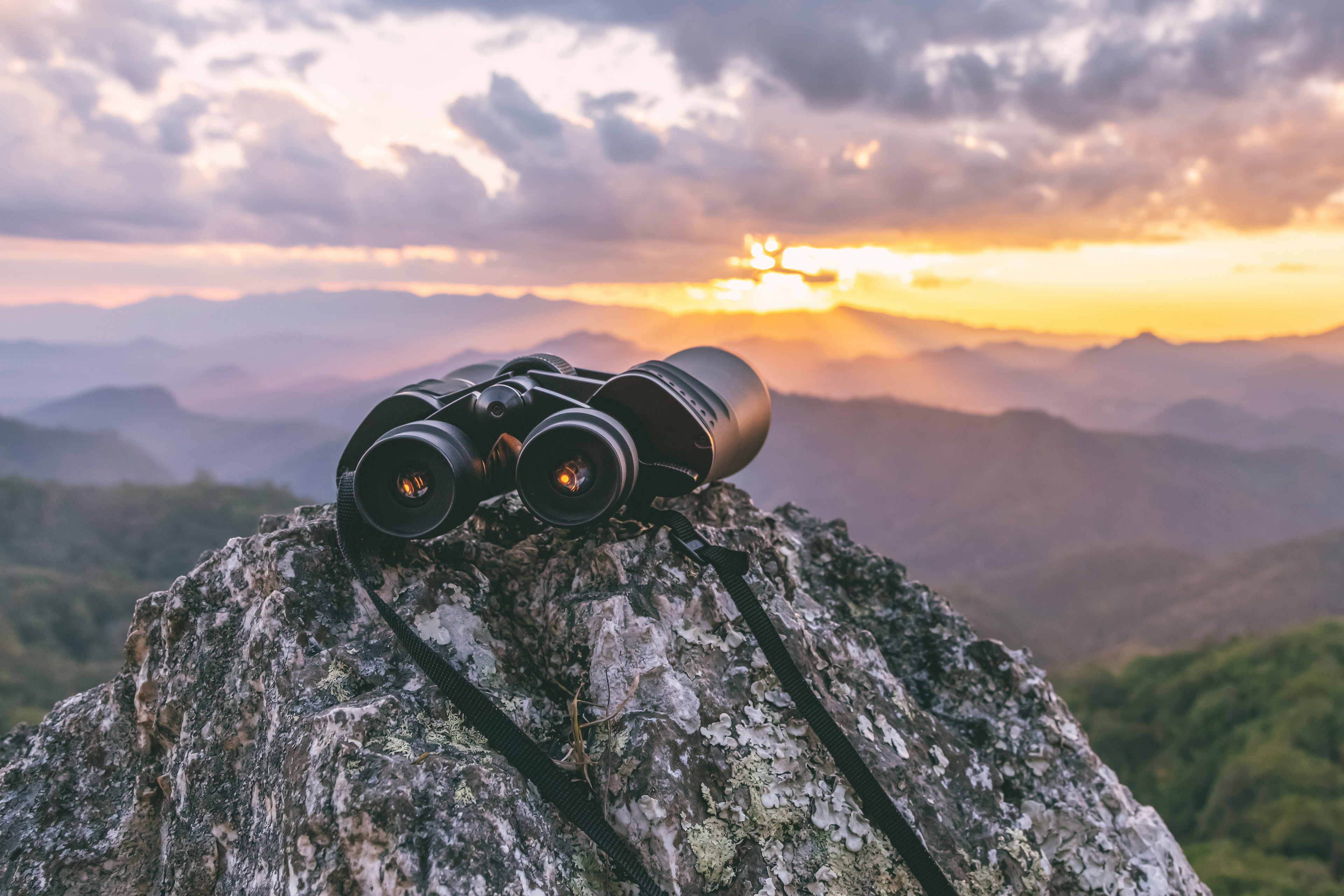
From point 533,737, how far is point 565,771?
0.70 feet

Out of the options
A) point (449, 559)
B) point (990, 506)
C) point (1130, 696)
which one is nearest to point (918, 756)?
point (449, 559)

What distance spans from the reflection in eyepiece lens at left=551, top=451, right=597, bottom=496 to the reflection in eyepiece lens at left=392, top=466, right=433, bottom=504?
1.61 ft

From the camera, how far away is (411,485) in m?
3.08

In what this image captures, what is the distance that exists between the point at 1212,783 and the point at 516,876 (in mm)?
47179

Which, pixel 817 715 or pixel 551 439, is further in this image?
pixel 551 439

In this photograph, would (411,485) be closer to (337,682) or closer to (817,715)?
(337,682)

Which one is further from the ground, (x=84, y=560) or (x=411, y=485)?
(x=411, y=485)

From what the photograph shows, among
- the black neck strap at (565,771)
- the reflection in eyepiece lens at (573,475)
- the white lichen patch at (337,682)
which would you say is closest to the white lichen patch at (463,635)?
the black neck strap at (565,771)

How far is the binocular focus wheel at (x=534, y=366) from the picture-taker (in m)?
3.74

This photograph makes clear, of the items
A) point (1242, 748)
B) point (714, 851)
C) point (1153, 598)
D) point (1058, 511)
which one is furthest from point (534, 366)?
point (1058, 511)

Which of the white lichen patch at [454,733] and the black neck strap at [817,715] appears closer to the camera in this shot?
the white lichen patch at [454,733]

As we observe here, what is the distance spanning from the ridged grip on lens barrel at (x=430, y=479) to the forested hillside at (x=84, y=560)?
58.6 m

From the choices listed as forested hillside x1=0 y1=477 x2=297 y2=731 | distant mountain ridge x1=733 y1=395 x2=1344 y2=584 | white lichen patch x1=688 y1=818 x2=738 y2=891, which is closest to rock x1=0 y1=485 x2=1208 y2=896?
white lichen patch x1=688 y1=818 x2=738 y2=891

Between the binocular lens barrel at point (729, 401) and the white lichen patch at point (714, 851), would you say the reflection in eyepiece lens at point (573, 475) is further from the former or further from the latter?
the white lichen patch at point (714, 851)
